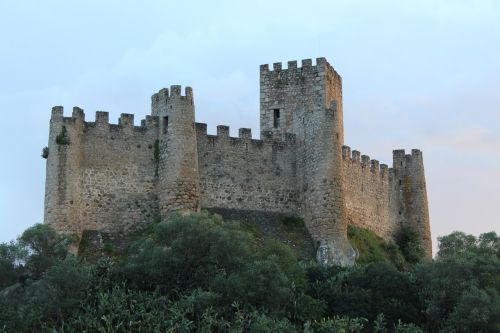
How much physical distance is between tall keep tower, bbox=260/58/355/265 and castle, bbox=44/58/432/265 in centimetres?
6

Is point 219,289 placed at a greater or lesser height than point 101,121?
lesser

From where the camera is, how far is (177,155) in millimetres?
54312

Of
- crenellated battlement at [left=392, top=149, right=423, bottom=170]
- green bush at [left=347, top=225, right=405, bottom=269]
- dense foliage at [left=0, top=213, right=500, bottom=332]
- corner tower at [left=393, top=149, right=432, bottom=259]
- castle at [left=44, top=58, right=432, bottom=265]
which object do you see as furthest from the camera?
Answer: crenellated battlement at [left=392, top=149, right=423, bottom=170]

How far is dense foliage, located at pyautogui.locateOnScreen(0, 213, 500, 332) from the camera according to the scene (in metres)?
43.0

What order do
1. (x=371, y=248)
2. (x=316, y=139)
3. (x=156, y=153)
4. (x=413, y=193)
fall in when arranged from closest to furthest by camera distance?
(x=156, y=153), (x=316, y=139), (x=371, y=248), (x=413, y=193)

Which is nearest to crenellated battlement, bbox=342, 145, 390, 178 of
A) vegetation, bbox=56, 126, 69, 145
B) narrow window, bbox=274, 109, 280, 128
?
narrow window, bbox=274, 109, 280, 128

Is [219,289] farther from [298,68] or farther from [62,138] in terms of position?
[298,68]

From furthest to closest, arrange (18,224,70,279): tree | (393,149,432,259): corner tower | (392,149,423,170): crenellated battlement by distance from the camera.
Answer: (392,149,423,170): crenellated battlement → (393,149,432,259): corner tower → (18,224,70,279): tree

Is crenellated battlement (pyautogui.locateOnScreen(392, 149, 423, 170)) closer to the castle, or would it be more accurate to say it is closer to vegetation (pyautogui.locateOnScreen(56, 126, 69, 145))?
the castle

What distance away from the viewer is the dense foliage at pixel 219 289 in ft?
141

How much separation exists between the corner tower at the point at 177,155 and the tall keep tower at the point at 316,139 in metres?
7.08

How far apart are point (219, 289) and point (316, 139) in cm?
1651

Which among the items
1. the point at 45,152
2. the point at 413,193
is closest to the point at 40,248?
the point at 45,152

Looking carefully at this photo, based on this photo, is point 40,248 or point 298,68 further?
point 298,68
